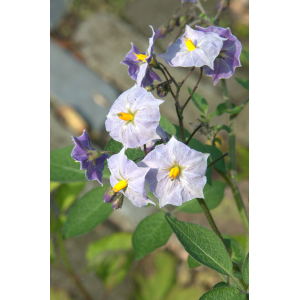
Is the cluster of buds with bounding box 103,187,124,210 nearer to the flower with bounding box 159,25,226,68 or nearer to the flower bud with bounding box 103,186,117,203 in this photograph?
the flower bud with bounding box 103,186,117,203

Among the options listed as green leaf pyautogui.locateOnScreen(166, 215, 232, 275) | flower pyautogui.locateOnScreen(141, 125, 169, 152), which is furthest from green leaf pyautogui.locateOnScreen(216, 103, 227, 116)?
green leaf pyautogui.locateOnScreen(166, 215, 232, 275)

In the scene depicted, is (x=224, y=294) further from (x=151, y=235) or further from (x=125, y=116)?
(x=125, y=116)

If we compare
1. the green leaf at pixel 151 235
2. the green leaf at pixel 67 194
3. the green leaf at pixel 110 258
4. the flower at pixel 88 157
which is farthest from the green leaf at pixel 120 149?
the green leaf at pixel 110 258

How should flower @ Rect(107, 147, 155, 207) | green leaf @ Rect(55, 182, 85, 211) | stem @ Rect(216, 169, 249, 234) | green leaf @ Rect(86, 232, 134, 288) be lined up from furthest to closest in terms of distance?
green leaf @ Rect(86, 232, 134, 288) → green leaf @ Rect(55, 182, 85, 211) → stem @ Rect(216, 169, 249, 234) → flower @ Rect(107, 147, 155, 207)

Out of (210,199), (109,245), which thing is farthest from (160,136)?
(109,245)

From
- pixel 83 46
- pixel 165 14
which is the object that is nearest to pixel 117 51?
pixel 83 46
